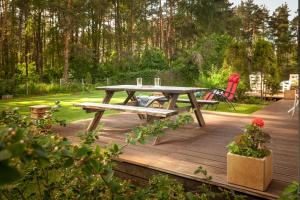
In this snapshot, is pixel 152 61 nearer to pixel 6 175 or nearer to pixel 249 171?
pixel 249 171

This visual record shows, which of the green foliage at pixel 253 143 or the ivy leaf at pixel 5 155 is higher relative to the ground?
the ivy leaf at pixel 5 155

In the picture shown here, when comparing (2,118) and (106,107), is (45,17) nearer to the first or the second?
(106,107)

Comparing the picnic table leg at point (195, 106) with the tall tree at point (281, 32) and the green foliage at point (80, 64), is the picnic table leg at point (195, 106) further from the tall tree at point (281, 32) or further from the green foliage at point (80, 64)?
the tall tree at point (281, 32)

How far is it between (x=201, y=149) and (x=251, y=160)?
1.25 m

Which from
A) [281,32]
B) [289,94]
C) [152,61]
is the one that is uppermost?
[281,32]

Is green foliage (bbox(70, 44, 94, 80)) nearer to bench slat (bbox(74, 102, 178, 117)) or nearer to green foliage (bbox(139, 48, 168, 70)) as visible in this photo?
green foliage (bbox(139, 48, 168, 70))

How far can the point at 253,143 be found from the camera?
94.7 inches

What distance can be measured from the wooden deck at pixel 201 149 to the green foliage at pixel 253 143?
299 mm

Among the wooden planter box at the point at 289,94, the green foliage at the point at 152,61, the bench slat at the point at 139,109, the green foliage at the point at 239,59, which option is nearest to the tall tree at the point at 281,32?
the green foliage at the point at 152,61

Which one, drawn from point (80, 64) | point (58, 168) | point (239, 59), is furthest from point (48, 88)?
point (58, 168)

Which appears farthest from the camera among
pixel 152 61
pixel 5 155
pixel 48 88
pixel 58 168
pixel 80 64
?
pixel 80 64

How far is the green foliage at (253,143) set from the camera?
7.74ft

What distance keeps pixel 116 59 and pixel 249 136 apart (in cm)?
1844

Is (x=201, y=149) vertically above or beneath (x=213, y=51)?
beneath
